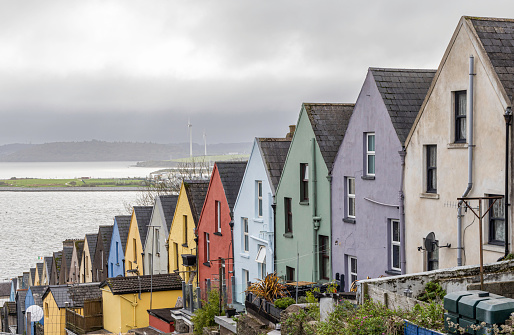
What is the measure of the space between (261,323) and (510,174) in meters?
8.74

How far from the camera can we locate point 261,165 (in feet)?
118

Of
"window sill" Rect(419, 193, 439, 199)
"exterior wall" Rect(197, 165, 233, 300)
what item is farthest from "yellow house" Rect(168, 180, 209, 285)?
"window sill" Rect(419, 193, 439, 199)

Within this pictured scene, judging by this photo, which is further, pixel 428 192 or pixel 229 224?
pixel 229 224

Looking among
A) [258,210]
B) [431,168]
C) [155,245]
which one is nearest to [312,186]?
[258,210]

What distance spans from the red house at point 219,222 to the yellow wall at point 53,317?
1344 centimetres

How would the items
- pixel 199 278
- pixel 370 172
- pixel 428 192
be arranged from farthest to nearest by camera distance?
pixel 199 278
pixel 370 172
pixel 428 192

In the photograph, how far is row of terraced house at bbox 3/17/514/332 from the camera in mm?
21609

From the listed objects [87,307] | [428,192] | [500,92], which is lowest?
[87,307]

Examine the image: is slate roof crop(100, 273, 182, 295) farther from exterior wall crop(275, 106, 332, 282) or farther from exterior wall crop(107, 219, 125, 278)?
exterior wall crop(107, 219, 125, 278)

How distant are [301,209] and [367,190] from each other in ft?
16.5

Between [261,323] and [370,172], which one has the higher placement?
[370,172]

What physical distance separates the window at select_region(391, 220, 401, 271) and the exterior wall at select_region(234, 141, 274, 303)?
9.29 m

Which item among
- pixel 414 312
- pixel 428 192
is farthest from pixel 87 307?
pixel 414 312

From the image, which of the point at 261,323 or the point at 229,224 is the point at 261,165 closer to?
the point at 229,224
